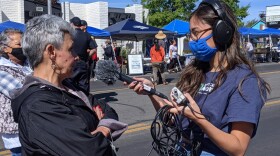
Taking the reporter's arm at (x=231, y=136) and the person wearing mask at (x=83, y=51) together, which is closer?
the reporter's arm at (x=231, y=136)

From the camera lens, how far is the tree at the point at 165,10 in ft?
120

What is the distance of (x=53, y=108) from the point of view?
2158 millimetres

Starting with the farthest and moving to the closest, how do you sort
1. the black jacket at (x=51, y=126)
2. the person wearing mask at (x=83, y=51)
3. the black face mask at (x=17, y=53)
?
1. the person wearing mask at (x=83, y=51)
2. the black face mask at (x=17, y=53)
3. the black jacket at (x=51, y=126)

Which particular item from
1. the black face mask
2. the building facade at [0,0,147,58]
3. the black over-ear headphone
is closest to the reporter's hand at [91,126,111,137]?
the black over-ear headphone

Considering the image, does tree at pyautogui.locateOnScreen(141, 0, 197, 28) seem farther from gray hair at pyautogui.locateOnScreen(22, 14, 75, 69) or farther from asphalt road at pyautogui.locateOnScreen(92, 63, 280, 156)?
gray hair at pyautogui.locateOnScreen(22, 14, 75, 69)

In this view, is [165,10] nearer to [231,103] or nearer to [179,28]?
[179,28]

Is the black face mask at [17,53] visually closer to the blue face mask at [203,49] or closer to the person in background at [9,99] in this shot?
the person in background at [9,99]

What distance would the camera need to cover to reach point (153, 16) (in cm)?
3606

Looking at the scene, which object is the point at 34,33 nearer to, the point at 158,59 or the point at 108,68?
the point at 108,68

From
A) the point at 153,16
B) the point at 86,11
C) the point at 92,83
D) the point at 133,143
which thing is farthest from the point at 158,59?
the point at 153,16

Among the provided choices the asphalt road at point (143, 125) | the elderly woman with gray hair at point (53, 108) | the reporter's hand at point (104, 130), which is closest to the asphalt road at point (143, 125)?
the asphalt road at point (143, 125)

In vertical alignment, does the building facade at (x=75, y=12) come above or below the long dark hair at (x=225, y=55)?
above

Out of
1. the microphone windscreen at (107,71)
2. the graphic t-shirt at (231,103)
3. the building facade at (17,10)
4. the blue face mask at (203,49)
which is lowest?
the graphic t-shirt at (231,103)

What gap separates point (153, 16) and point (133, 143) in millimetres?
29581
